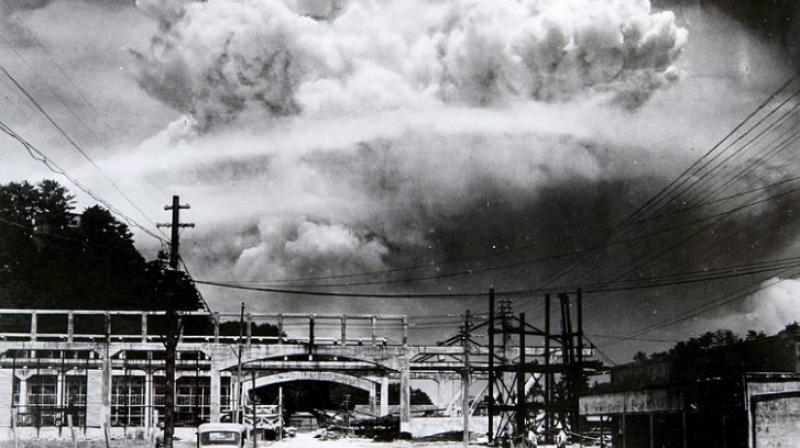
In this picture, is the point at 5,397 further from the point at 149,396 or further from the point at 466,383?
the point at 466,383

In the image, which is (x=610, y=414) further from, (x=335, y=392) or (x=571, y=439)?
(x=335, y=392)

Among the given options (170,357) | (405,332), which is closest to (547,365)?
(405,332)

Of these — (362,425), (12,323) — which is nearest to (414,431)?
(362,425)

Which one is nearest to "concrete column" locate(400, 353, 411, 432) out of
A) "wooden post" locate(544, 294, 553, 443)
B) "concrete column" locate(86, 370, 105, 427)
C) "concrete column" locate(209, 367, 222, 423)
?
"wooden post" locate(544, 294, 553, 443)

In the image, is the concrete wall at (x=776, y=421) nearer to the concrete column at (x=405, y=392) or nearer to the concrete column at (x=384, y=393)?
the concrete column at (x=405, y=392)

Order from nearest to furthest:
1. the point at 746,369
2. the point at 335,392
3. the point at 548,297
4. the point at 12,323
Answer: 1. the point at 746,369
2. the point at 548,297
3. the point at 12,323
4. the point at 335,392

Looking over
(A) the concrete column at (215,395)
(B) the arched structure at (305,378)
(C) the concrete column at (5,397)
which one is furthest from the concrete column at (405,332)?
(C) the concrete column at (5,397)
